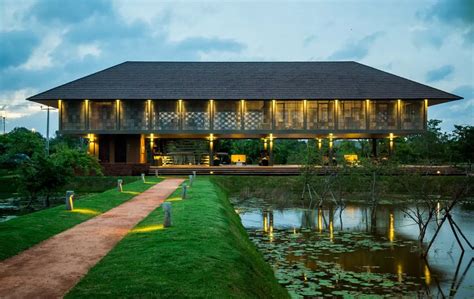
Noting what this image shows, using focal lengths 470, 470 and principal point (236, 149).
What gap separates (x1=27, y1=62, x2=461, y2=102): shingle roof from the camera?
104 feet

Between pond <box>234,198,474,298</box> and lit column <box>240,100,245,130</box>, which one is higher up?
lit column <box>240,100,245,130</box>

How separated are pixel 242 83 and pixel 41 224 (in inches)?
944

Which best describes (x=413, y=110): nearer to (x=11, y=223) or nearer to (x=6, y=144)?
(x=11, y=223)

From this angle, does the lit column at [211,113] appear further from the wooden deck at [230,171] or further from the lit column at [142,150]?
the lit column at [142,150]

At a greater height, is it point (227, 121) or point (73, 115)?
point (73, 115)

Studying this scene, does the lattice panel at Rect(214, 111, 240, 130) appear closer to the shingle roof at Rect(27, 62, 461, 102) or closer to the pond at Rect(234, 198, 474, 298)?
the shingle roof at Rect(27, 62, 461, 102)

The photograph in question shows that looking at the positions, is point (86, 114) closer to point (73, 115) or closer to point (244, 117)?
point (73, 115)

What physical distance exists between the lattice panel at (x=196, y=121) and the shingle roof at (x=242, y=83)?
138 centimetres

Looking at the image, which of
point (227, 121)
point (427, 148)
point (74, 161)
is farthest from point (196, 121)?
point (427, 148)

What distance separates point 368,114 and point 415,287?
24055mm

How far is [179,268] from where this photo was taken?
7121mm

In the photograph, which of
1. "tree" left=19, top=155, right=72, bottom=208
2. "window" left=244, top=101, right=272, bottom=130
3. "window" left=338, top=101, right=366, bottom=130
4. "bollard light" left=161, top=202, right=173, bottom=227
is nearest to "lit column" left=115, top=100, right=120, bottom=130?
"window" left=244, top=101, right=272, bottom=130

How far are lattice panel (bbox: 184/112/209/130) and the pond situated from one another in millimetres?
14035

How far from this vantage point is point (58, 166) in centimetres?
2152
